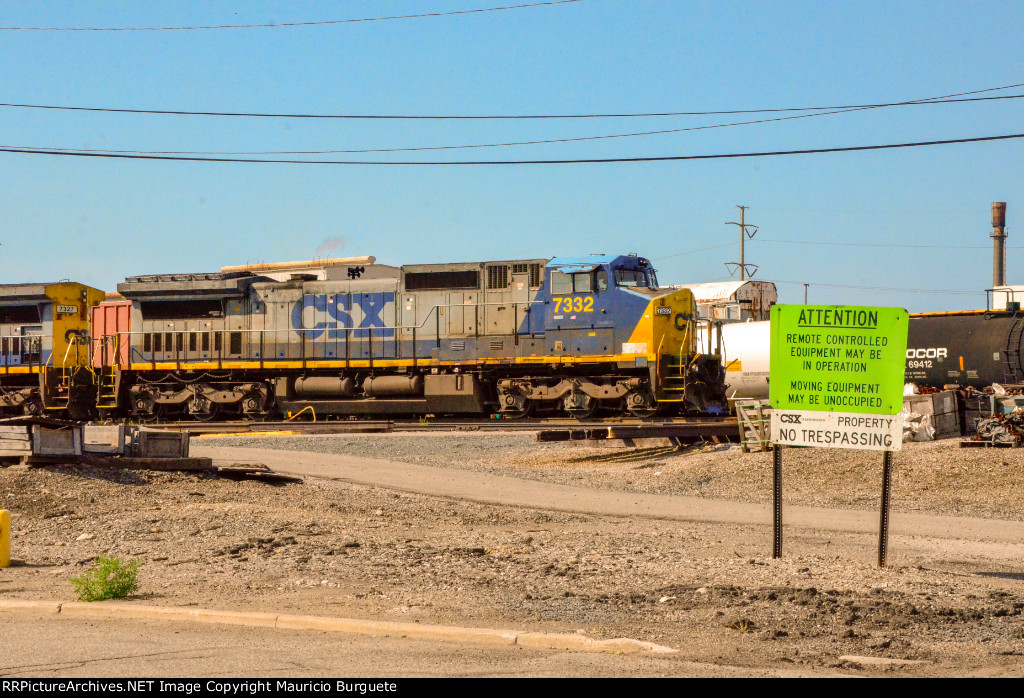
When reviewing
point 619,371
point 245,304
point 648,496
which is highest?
point 245,304

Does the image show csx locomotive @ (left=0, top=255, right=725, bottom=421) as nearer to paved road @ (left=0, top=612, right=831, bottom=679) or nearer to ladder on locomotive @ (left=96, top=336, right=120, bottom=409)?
ladder on locomotive @ (left=96, top=336, right=120, bottom=409)

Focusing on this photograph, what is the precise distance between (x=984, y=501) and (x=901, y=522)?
231 cm

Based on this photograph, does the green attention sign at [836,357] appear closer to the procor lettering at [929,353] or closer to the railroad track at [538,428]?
the railroad track at [538,428]

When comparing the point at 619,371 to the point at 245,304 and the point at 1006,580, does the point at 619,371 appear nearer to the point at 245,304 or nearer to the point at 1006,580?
the point at 245,304

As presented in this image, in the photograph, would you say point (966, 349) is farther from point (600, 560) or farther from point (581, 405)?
point (600, 560)

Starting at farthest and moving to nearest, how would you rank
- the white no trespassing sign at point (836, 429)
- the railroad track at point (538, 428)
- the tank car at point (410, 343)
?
1. the tank car at point (410, 343)
2. the railroad track at point (538, 428)
3. the white no trespassing sign at point (836, 429)

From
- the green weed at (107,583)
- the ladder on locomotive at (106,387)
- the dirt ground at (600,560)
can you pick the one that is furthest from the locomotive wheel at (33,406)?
the green weed at (107,583)

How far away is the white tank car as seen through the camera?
106 ft

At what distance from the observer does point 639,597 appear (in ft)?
27.9

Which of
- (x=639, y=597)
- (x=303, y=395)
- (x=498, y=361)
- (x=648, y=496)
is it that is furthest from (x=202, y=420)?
(x=639, y=597)

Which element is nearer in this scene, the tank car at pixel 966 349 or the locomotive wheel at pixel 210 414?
the tank car at pixel 966 349

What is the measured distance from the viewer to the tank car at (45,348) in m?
29.4

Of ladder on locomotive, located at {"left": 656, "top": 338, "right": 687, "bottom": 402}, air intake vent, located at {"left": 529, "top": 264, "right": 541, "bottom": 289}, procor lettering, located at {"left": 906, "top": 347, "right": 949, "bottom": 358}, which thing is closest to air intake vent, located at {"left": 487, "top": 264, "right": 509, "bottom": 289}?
air intake vent, located at {"left": 529, "top": 264, "right": 541, "bottom": 289}

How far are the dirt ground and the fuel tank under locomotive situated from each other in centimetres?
1040
